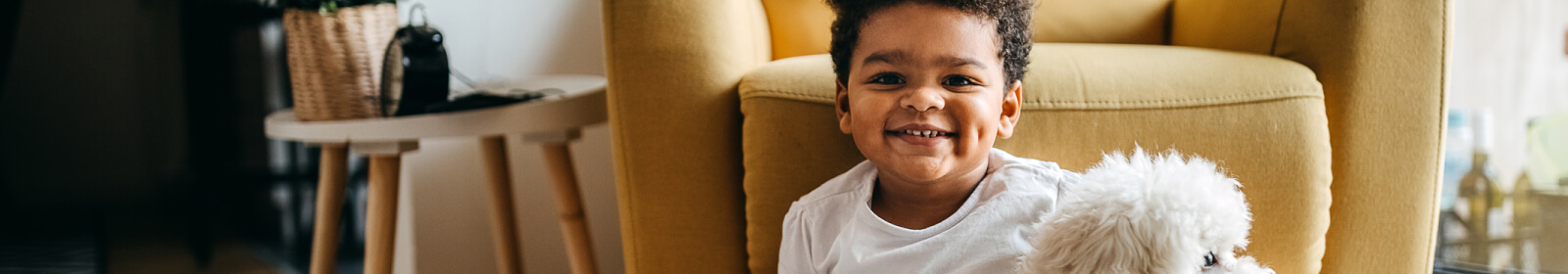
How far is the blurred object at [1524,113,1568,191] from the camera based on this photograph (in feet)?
3.84

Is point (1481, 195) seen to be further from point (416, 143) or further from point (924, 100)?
point (416, 143)

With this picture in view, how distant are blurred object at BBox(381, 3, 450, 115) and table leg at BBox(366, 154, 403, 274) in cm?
7

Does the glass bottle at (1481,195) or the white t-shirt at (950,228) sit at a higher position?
the white t-shirt at (950,228)

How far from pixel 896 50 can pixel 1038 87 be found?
0.57 feet

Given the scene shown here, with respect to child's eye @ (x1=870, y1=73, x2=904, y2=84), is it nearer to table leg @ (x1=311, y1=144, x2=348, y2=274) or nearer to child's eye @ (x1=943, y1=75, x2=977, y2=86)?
child's eye @ (x1=943, y1=75, x2=977, y2=86)

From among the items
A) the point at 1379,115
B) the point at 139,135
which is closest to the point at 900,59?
the point at 1379,115

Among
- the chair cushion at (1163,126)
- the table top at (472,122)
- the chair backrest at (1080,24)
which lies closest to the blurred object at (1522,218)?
the chair backrest at (1080,24)

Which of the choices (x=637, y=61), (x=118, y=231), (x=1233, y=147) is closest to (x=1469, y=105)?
(x=1233, y=147)

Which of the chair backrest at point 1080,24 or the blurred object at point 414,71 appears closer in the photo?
the blurred object at point 414,71

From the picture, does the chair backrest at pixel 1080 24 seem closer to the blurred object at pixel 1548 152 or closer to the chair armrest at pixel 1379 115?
the chair armrest at pixel 1379 115

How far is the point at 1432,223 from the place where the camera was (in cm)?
74

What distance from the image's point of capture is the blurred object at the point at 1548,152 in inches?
46.1

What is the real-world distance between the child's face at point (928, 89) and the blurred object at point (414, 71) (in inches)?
21.7

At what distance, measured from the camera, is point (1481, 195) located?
1.22 meters
